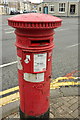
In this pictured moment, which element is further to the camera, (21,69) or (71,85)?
(71,85)

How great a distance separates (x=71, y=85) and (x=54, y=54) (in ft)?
7.67

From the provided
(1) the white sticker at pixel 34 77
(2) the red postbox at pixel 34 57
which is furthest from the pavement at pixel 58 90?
(1) the white sticker at pixel 34 77

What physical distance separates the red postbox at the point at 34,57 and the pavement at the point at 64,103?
54 cm

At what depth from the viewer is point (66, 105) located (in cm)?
290

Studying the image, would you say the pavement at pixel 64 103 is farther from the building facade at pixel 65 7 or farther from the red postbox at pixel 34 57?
the building facade at pixel 65 7

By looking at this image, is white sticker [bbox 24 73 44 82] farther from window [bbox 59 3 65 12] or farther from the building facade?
window [bbox 59 3 65 12]

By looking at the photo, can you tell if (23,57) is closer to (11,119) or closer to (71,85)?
(11,119)

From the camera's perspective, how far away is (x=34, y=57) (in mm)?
1815

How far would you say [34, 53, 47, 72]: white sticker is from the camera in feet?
5.98

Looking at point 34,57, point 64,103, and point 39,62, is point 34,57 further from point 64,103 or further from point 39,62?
point 64,103

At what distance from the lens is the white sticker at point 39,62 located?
182cm

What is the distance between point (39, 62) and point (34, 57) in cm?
9

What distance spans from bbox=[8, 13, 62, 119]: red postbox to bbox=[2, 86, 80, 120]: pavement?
542mm

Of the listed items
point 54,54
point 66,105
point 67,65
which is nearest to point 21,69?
point 66,105
